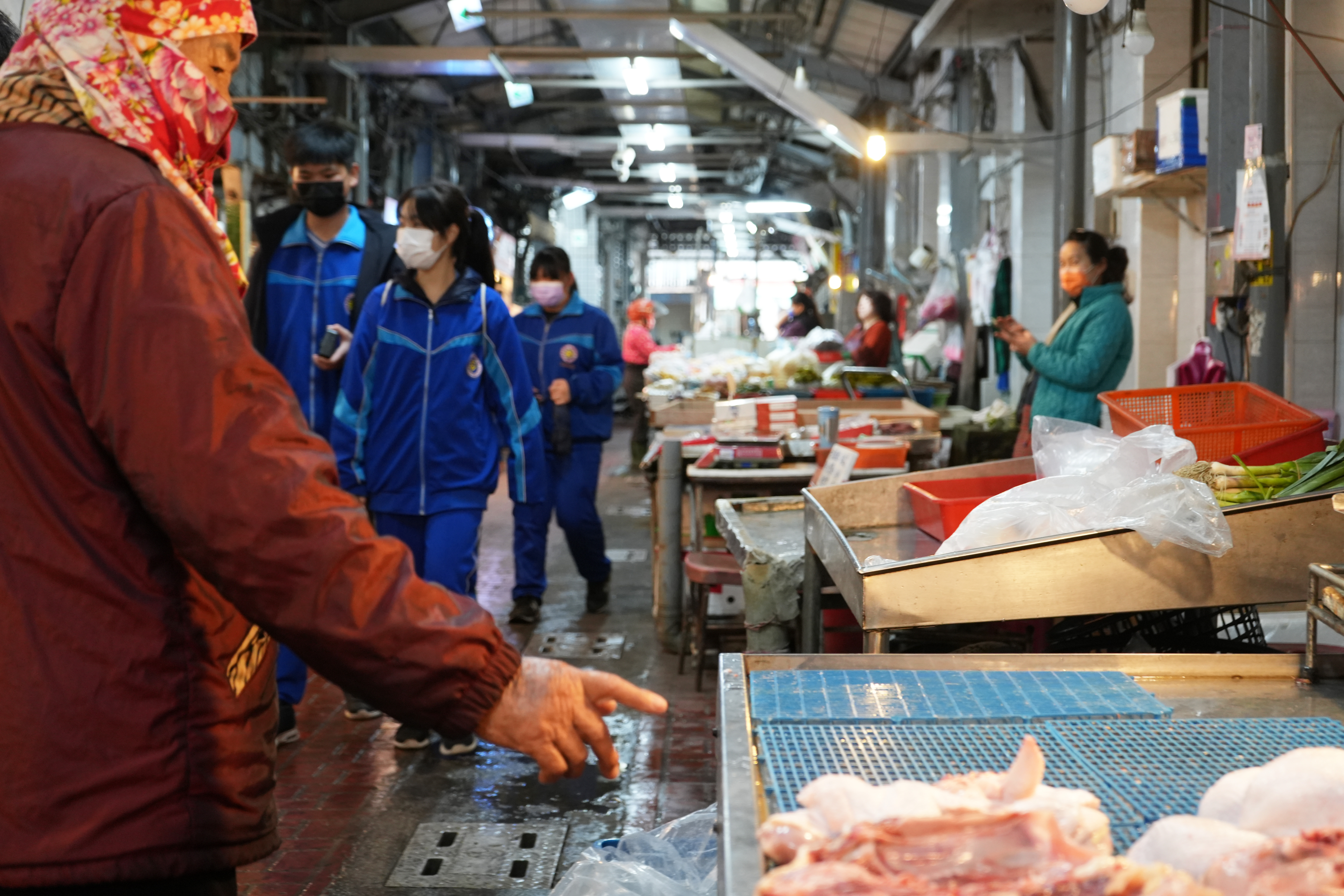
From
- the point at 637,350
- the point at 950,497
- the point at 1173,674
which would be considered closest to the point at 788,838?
the point at 1173,674

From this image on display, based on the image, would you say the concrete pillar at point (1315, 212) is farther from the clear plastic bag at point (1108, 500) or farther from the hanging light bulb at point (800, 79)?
the hanging light bulb at point (800, 79)

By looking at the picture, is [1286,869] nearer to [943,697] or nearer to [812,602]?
[943,697]

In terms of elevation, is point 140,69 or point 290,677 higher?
point 140,69

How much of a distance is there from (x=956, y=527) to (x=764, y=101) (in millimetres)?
15502

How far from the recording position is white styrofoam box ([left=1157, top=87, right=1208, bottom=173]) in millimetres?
6191

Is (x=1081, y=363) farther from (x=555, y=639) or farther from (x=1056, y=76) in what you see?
(x=1056, y=76)

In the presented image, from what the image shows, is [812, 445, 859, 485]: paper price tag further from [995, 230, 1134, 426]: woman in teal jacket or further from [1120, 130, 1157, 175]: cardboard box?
[1120, 130, 1157, 175]: cardboard box

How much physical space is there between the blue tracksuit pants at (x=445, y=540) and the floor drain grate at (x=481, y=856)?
0.94m

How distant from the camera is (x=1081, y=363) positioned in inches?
208

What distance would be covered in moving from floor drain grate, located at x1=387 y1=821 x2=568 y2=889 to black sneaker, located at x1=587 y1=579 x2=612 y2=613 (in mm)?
3140

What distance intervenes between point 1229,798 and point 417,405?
11.6 ft

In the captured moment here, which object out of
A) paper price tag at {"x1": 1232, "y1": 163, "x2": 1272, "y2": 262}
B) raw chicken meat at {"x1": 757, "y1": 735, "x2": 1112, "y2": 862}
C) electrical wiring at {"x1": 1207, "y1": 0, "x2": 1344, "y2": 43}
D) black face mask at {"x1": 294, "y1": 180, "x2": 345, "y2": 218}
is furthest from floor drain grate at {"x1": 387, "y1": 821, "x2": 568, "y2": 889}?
electrical wiring at {"x1": 1207, "y1": 0, "x2": 1344, "y2": 43}

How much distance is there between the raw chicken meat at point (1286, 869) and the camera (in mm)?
1204

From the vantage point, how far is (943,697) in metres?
1.89
